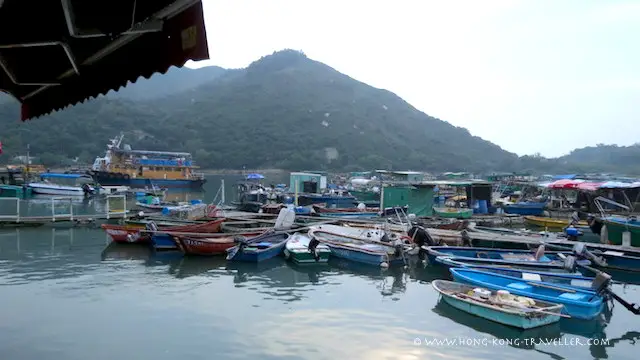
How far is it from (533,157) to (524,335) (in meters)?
143

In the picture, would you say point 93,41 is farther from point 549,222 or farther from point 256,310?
point 549,222

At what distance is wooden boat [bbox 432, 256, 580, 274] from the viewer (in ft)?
43.7

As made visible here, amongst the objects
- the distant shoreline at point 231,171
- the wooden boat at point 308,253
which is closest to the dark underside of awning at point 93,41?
the wooden boat at point 308,253

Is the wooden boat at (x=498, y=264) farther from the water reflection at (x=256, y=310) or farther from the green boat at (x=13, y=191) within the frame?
the green boat at (x=13, y=191)

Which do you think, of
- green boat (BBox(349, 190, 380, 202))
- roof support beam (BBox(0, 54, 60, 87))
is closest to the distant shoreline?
green boat (BBox(349, 190, 380, 202))

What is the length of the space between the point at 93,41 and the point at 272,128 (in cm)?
13031

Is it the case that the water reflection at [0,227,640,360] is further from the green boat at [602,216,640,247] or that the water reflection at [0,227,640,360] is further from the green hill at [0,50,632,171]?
the green hill at [0,50,632,171]

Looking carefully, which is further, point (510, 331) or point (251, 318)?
point (251, 318)

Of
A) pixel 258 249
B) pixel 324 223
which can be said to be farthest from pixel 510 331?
pixel 324 223

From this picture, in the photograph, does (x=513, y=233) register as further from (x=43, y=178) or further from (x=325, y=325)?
(x=43, y=178)

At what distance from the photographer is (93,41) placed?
445 cm

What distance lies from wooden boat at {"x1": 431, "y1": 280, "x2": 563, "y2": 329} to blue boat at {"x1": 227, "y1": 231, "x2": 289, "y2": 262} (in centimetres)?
699

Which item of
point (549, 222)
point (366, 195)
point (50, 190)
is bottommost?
point (549, 222)

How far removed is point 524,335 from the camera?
31.8 feet
